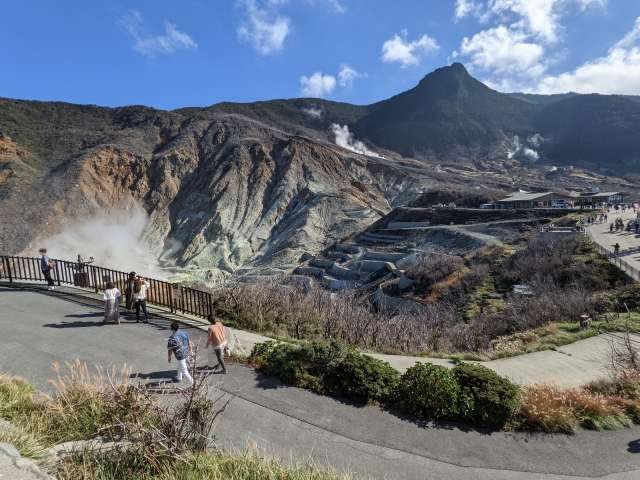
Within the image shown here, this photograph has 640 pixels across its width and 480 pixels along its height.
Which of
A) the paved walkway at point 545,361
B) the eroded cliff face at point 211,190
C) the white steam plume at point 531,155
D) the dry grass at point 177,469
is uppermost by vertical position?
the white steam plume at point 531,155

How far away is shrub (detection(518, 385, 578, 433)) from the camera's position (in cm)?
639

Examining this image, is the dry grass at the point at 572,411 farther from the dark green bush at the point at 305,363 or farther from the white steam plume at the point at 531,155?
the white steam plume at the point at 531,155

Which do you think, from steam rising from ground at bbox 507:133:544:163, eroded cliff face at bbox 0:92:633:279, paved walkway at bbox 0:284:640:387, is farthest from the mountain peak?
paved walkway at bbox 0:284:640:387

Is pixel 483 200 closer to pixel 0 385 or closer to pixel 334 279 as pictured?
pixel 334 279

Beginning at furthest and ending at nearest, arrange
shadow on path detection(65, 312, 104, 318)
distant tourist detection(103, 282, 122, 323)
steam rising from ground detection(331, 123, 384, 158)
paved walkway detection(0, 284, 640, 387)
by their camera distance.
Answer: steam rising from ground detection(331, 123, 384, 158) → shadow on path detection(65, 312, 104, 318) → distant tourist detection(103, 282, 122, 323) → paved walkway detection(0, 284, 640, 387)

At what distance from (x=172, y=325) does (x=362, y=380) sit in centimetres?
361

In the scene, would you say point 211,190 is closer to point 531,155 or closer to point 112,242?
point 112,242

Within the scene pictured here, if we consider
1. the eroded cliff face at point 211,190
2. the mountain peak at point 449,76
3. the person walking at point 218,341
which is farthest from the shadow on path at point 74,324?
the mountain peak at point 449,76

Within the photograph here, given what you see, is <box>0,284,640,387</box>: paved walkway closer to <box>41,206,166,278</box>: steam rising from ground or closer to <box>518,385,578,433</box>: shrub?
<box>518,385,578,433</box>: shrub

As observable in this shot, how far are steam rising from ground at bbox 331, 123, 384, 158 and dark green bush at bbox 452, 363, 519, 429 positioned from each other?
372 ft

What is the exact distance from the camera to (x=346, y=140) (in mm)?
125125

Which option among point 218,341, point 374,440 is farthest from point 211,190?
point 374,440

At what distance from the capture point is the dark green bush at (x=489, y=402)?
6461 millimetres

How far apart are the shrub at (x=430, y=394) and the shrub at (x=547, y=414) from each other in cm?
118
